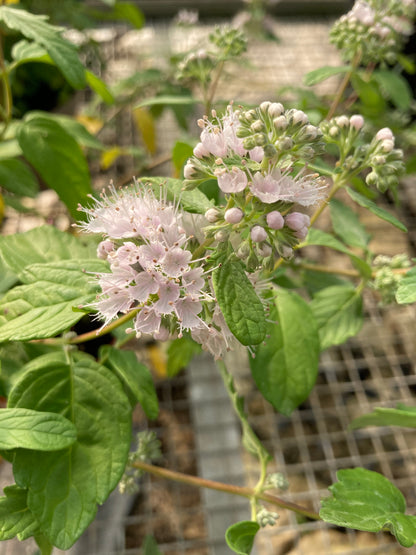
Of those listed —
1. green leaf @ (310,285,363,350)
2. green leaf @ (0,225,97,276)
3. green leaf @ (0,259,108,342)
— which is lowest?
green leaf @ (310,285,363,350)

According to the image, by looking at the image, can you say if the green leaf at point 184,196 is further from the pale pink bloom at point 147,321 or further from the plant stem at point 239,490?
the plant stem at point 239,490

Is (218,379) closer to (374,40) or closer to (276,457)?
(276,457)

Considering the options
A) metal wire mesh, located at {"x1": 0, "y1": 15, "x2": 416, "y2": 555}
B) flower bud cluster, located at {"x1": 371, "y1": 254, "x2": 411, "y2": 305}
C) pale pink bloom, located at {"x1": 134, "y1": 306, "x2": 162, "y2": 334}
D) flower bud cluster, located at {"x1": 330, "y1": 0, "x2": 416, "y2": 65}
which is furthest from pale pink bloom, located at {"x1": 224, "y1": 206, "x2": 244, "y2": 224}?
metal wire mesh, located at {"x1": 0, "y1": 15, "x2": 416, "y2": 555}

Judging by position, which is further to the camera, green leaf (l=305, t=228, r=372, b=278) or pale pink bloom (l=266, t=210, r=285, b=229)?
green leaf (l=305, t=228, r=372, b=278)

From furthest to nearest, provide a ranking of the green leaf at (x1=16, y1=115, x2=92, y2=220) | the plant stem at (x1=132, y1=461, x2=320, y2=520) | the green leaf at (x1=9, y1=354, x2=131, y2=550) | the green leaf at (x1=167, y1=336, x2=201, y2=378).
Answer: the green leaf at (x1=167, y1=336, x2=201, y2=378), the green leaf at (x1=16, y1=115, x2=92, y2=220), the plant stem at (x1=132, y1=461, x2=320, y2=520), the green leaf at (x1=9, y1=354, x2=131, y2=550)

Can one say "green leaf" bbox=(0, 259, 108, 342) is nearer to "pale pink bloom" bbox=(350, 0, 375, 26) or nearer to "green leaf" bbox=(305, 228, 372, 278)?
"green leaf" bbox=(305, 228, 372, 278)

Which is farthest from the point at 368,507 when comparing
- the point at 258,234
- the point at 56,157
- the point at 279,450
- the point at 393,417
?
the point at 56,157

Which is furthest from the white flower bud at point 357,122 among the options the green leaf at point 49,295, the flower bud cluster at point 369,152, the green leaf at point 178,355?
the green leaf at point 178,355
